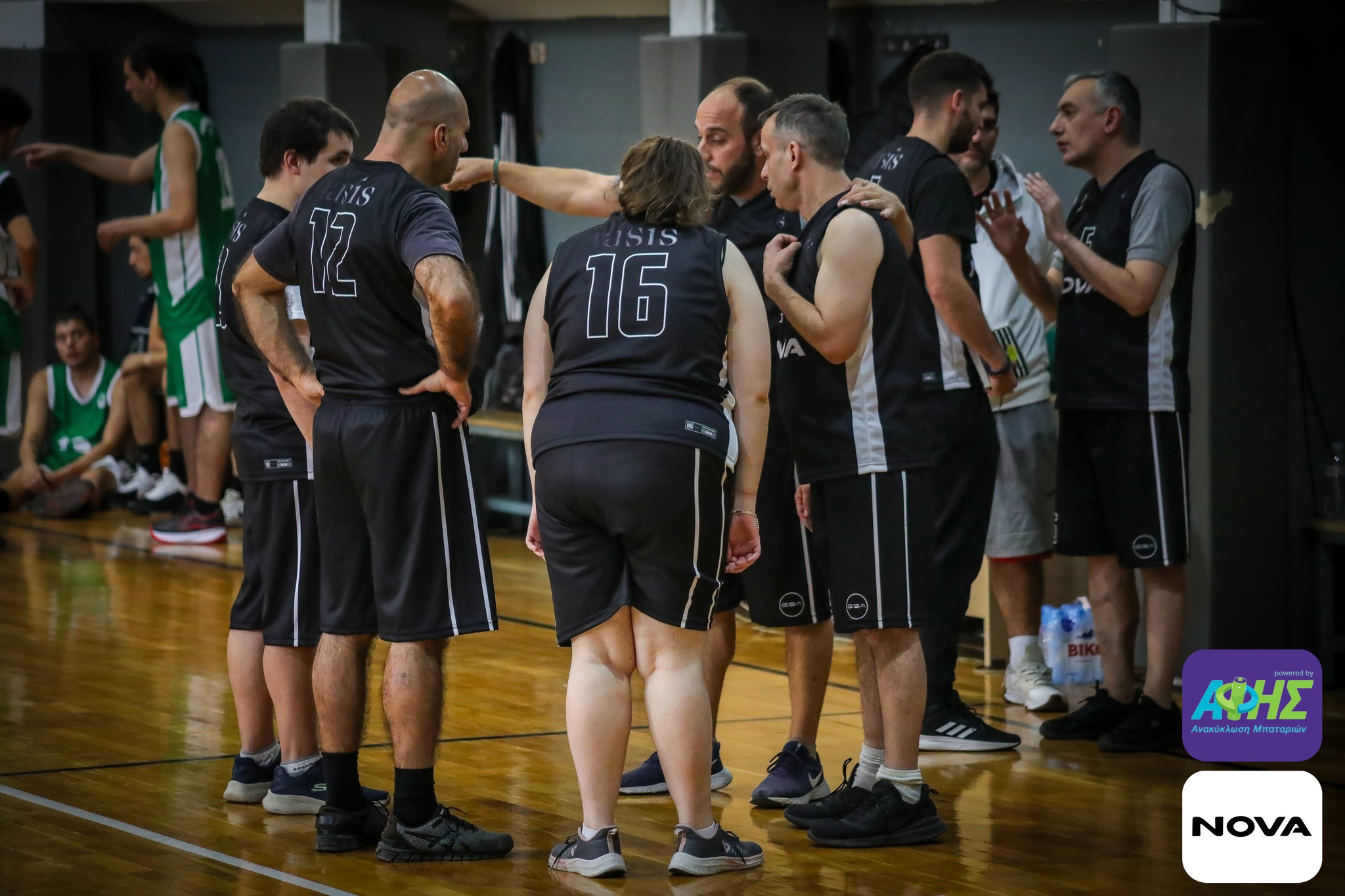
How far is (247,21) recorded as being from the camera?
11250 mm

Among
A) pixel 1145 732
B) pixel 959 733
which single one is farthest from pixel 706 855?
pixel 1145 732

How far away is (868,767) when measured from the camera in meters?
4.18

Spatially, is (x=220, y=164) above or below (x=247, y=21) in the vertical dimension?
below

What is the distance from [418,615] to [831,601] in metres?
0.95

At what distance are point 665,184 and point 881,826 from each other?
148cm

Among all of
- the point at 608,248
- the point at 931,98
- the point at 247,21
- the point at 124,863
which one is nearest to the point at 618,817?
the point at 124,863

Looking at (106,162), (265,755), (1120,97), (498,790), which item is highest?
(106,162)

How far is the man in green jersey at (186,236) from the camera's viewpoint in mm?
8391

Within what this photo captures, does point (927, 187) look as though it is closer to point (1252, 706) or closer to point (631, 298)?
point (631, 298)

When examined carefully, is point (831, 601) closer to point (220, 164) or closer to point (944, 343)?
point (944, 343)

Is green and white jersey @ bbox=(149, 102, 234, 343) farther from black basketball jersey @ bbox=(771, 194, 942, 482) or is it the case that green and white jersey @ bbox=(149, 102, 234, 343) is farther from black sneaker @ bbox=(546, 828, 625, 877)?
black sneaker @ bbox=(546, 828, 625, 877)

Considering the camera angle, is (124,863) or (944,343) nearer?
(124,863)

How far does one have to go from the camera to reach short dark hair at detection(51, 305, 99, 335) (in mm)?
10031

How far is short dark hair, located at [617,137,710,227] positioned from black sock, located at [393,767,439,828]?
4.12 feet
